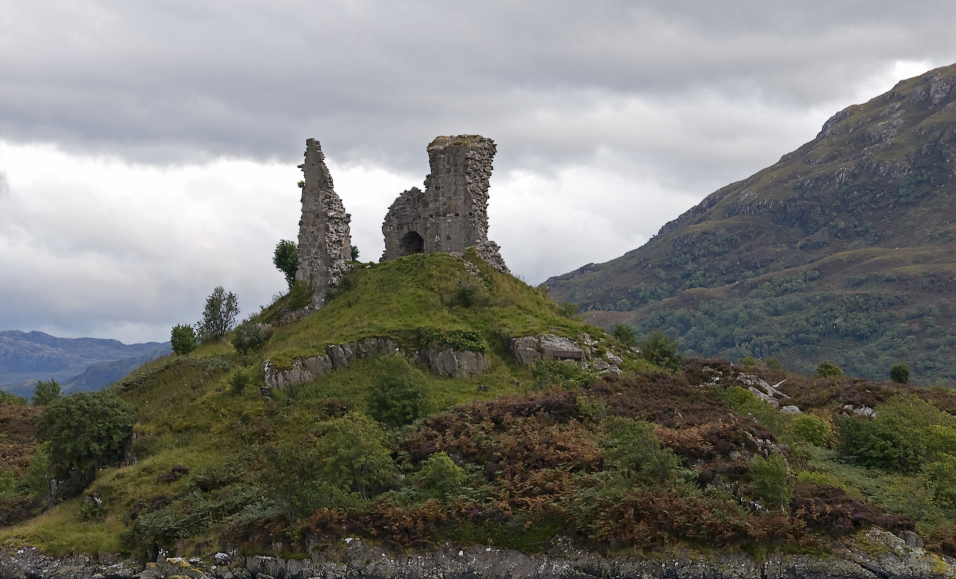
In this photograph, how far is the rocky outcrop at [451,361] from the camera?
124ft

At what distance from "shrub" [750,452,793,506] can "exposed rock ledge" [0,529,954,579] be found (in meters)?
2.24

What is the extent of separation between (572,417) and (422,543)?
357 inches

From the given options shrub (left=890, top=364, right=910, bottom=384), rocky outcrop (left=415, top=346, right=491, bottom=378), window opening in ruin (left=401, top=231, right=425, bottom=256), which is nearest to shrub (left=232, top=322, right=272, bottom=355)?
rocky outcrop (left=415, top=346, right=491, bottom=378)

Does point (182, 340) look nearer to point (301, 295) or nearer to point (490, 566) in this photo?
point (301, 295)

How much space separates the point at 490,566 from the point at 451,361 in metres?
13.7

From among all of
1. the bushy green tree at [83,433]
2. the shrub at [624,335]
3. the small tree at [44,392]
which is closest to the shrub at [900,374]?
the shrub at [624,335]

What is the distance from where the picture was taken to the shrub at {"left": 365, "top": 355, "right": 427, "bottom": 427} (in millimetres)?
33469

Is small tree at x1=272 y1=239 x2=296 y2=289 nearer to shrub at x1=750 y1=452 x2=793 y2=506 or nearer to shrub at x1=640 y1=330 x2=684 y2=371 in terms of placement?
shrub at x1=640 y1=330 x2=684 y2=371

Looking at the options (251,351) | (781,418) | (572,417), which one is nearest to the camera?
(572,417)

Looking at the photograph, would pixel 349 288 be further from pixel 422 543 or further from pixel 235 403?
pixel 422 543

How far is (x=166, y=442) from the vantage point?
33.9 m

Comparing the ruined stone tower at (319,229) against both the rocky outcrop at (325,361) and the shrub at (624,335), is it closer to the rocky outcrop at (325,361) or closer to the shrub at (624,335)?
the rocky outcrop at (325,361)

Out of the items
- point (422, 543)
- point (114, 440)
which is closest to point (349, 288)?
point (114, 440)

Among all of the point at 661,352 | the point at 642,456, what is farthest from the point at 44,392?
the point at 642,456
